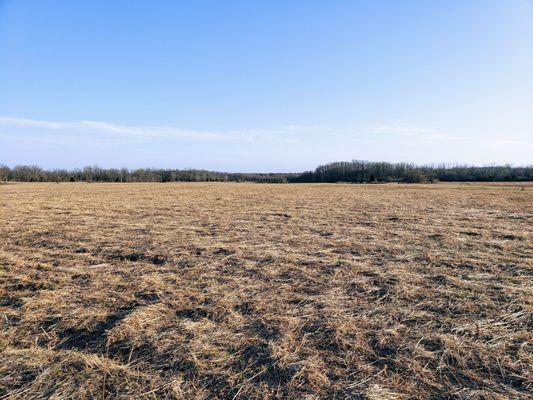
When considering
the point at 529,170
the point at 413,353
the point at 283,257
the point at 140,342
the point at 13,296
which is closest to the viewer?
the point at 413,353

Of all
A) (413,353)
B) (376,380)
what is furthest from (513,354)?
(376,380)

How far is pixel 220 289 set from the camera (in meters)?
4.00

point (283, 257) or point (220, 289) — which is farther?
point (283, 257)

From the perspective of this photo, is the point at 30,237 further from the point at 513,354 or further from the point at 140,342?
the point at 513,354

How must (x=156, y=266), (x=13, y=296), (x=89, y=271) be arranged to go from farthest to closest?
(x=156, y=266)
(x=89, y=271)
(x=13, y=296)

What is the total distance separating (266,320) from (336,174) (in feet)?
298

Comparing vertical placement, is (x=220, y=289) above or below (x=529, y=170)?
below

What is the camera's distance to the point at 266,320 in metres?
3.15

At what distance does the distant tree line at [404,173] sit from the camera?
237 feet

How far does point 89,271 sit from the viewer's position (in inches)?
186

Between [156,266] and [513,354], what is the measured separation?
15.5 ft

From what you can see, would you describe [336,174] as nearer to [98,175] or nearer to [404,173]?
[404,173]

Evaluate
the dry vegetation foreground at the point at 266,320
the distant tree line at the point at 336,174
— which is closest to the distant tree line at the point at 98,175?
the distant tree line at the point at 336,174

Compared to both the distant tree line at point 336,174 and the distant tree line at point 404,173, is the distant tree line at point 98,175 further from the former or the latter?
the distant tree line at point 404,173
